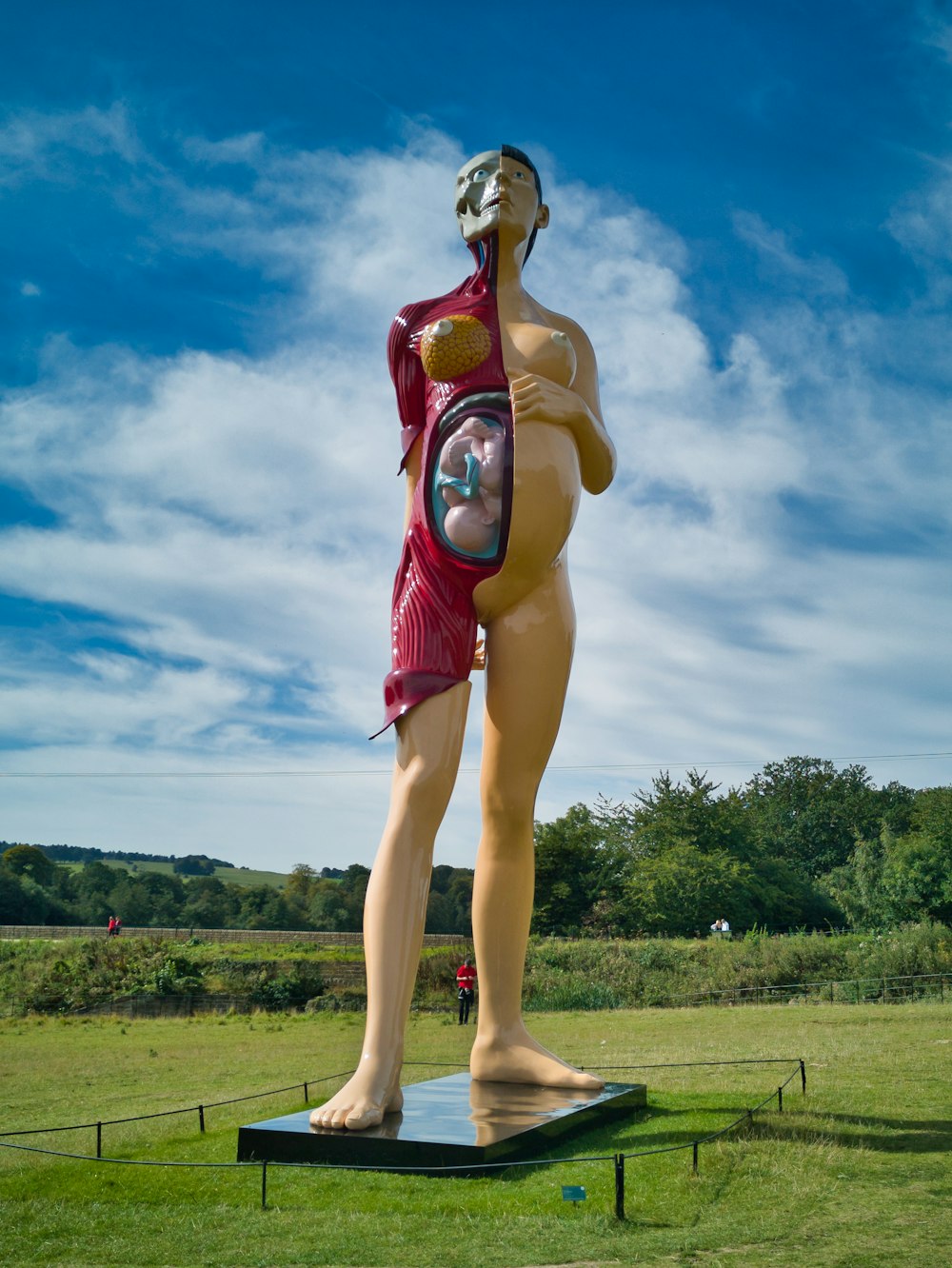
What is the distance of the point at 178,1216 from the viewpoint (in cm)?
473

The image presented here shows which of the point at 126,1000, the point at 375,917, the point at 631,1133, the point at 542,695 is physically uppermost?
the point at 542,695

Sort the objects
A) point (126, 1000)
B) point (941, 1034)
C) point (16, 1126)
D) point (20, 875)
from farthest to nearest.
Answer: point (20, 875) < point (126, 1000) < point (941, 1034) < point (16, 1126)

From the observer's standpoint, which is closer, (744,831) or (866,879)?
(866,879)

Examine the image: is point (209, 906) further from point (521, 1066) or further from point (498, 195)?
Answer: point (498, 195)

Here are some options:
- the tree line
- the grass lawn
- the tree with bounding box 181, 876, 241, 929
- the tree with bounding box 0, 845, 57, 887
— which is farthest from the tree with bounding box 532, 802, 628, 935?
the grass lawn

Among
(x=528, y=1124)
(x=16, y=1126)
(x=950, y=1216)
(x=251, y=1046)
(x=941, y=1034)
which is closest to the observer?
(x=950, y=1216)

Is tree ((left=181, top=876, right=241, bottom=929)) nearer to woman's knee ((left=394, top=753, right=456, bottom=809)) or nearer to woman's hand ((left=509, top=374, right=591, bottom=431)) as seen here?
woman's knee ((left=394, top=753, right=456, bottom=809))

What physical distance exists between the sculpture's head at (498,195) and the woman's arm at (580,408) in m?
0.70

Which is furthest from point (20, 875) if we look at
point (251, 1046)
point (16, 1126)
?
point (16, 1126)

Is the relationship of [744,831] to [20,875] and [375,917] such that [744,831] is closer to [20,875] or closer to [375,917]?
[20,875]

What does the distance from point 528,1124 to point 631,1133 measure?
950mm

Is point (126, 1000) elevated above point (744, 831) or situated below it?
below

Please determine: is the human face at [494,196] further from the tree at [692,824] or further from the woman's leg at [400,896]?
the tree at [692,824]

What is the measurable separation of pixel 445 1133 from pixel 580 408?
13.9ft
